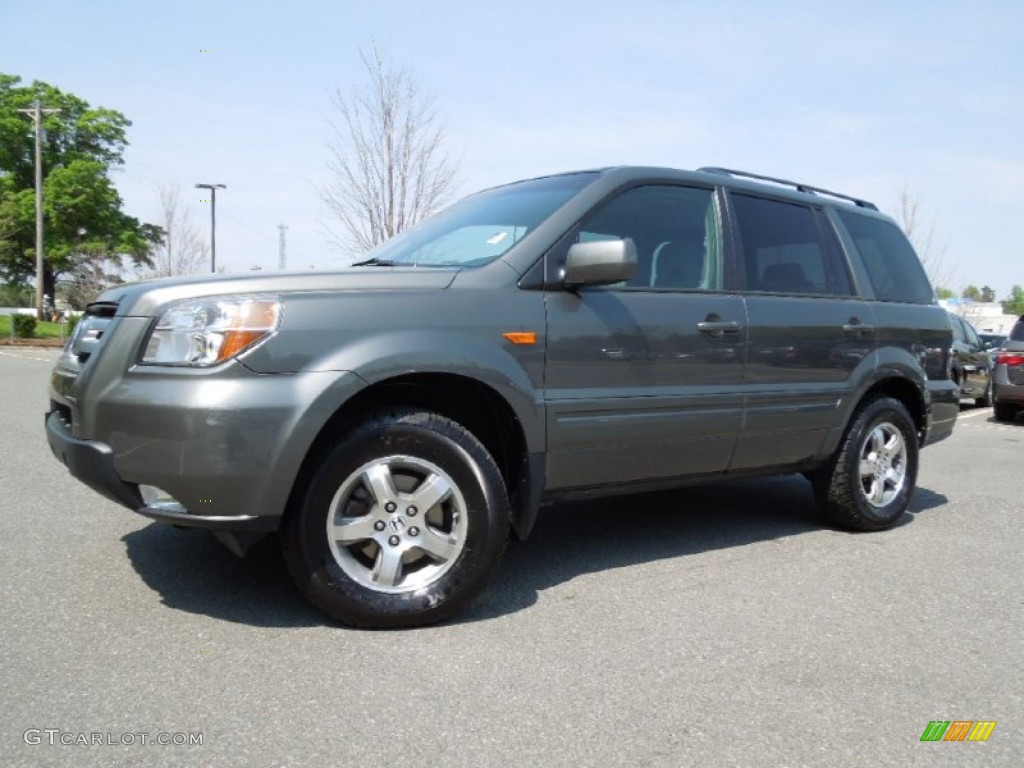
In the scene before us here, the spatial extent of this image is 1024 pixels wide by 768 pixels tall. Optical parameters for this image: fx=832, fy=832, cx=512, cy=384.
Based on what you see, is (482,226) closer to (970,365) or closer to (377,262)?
(377,262)

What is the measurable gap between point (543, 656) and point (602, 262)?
1495 millimetres

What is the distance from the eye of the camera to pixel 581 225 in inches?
141

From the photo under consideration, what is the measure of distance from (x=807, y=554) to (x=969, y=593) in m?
0.77

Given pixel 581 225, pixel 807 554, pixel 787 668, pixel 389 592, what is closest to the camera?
pixel 787 668

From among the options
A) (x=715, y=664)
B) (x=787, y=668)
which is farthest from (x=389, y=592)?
(x=787, y=668)

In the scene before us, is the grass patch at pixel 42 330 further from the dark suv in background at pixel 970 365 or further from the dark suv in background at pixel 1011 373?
the dark suv in background at pixel 1011 373

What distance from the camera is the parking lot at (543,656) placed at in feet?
7.38

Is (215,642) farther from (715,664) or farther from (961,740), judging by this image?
(961,740)

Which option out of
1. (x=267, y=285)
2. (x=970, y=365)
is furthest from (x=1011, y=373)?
(x=267, y=285)

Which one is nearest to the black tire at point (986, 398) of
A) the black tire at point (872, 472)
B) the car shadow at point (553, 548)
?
the car shadow at point (553, 548)

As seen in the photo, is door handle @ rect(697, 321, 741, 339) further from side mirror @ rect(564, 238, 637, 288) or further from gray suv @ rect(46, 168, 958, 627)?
side mirror @ rect(564, 238, 637, 288)

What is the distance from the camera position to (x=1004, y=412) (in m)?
12.2

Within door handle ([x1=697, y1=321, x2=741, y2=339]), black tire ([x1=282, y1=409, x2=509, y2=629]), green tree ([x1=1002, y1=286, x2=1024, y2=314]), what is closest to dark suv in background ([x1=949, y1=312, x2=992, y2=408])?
door handle ([x1=697, y1=321, x2=741, y2=339])

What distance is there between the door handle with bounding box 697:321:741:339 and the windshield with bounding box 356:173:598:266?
33.5 inches
